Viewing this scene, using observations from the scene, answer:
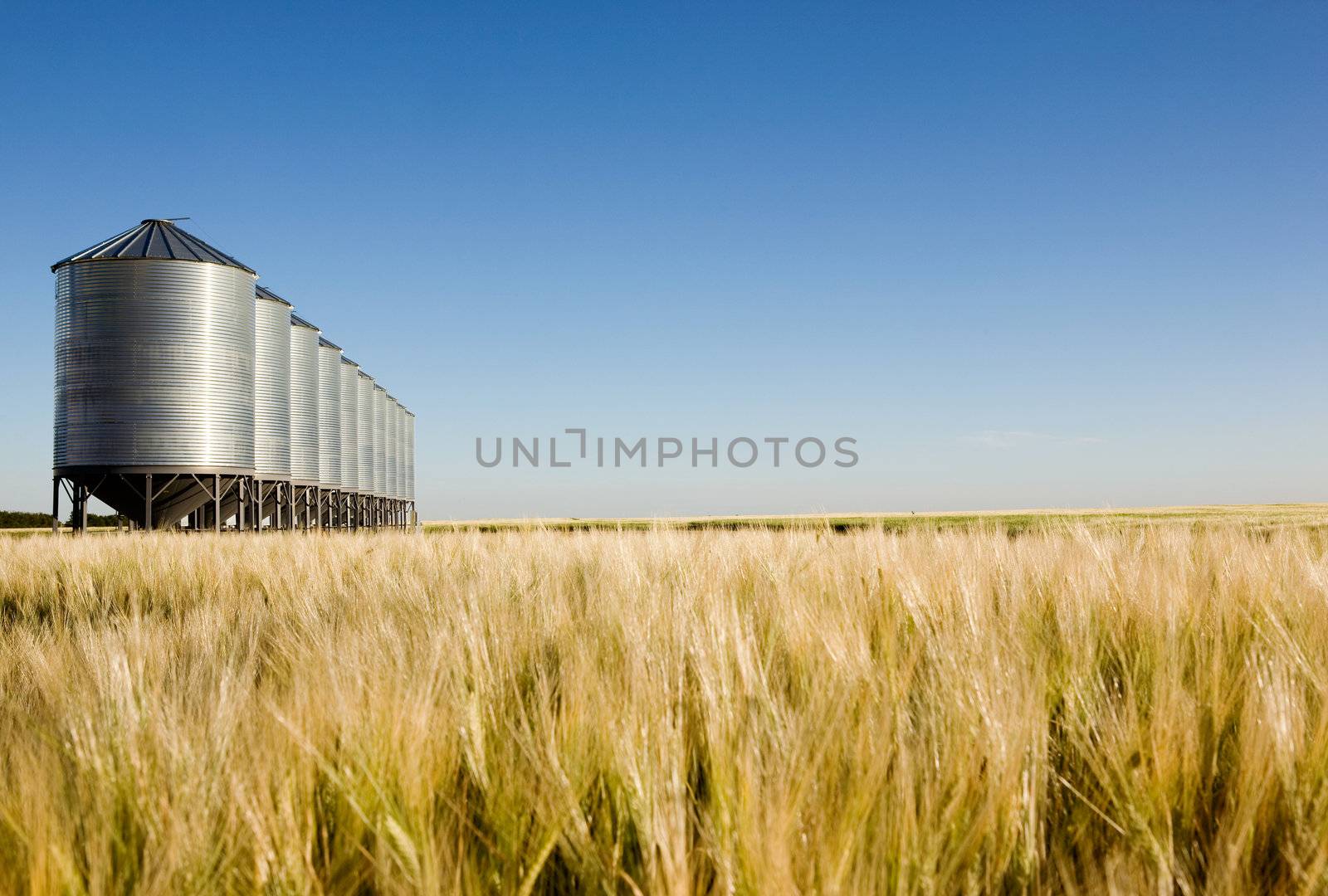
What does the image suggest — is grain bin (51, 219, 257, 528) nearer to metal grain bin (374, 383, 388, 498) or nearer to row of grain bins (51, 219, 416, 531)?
row of grain bins (51, 219, 416, 531)

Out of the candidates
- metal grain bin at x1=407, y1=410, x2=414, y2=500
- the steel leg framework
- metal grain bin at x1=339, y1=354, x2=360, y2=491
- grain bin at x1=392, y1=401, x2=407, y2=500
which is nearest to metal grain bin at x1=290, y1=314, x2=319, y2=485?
the steel leg framework

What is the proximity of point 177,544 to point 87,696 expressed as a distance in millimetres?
6602

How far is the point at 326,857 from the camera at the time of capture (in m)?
1.19

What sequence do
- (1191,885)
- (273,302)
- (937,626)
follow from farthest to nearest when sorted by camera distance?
(273,302) → (937,626) → (1191,885)

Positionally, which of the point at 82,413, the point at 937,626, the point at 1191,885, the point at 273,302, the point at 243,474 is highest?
the point at 273,302

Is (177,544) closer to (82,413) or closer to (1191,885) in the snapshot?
(1191,885)

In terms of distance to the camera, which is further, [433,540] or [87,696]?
[433,540]

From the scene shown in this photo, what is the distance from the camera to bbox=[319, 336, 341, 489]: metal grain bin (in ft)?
92.7

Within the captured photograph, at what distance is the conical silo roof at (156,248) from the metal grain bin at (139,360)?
0.05 metres

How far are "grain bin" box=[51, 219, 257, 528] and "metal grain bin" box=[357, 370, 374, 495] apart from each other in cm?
1580

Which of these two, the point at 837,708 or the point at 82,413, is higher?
the point at 82,413

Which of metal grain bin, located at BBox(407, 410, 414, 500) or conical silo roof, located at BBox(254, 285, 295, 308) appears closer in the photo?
conical silo roof, located at BBox(254, 285, 295, 308)

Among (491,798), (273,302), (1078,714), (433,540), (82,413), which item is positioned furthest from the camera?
(273,302)

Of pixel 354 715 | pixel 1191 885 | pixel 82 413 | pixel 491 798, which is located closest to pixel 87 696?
pixel 354 715
